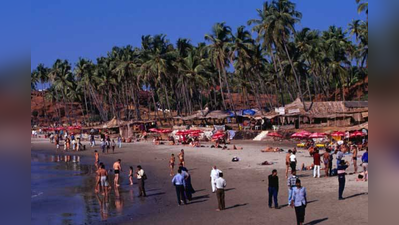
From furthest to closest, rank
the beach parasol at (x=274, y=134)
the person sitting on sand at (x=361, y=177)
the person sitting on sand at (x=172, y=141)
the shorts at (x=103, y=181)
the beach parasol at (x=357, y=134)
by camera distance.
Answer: the person sitting on sand at (x=172, y=141) → the beach parasol at (x=274, y=134) → the beach parasol at (x=357, y=134) → the shorts at (x=103, y=181) → the person sitting on sand at (x=361, y=177)

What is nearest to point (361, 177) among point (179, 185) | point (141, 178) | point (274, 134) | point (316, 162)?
point (316, 162)

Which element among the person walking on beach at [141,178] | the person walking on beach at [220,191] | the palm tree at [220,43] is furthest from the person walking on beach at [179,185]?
the palm tree at [220,43]

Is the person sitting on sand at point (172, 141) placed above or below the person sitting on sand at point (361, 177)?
above

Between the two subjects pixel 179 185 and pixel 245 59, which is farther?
pixel 245 59

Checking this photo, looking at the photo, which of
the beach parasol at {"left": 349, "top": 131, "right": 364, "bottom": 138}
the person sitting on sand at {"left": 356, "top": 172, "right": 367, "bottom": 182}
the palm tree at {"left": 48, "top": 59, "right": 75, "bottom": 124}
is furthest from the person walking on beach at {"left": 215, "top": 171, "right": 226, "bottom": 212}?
the palm tree at {"left": 48, "top": 59, "right": 75, "bottom": 124}

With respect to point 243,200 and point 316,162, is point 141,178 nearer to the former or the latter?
point 243,200

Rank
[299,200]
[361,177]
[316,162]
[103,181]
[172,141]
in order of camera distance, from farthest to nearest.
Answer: [172,141] < [103,181] < [316,162] < [361,177] < [299,200]

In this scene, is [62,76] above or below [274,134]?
above

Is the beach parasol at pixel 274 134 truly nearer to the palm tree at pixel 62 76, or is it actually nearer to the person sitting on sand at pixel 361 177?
the person sitting on sand at pixel 361 177
